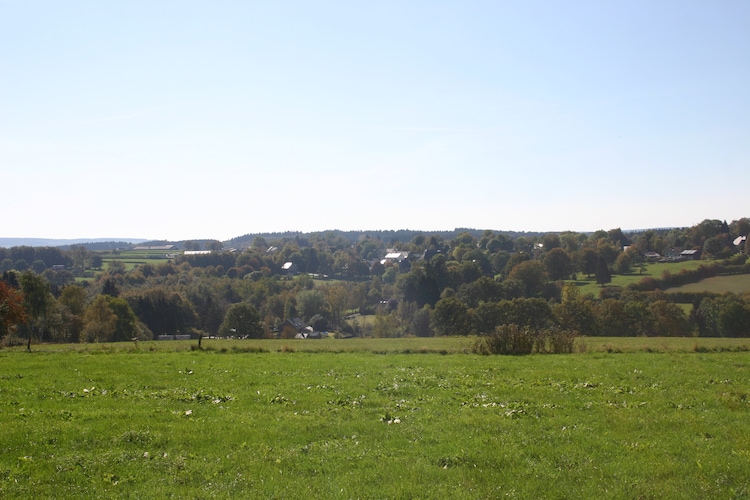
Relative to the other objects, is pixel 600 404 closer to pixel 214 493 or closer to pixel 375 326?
pixel 214 493

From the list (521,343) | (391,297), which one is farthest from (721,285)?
(521,343)

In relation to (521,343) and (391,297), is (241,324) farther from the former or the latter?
(391,297)

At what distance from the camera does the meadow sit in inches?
347

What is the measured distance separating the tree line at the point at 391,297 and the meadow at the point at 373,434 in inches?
633

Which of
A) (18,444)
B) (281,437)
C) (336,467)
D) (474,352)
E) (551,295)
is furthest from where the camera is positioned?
(551,295)

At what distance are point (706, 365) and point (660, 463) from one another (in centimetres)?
1515

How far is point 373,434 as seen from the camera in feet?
37.6

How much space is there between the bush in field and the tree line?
117 inches

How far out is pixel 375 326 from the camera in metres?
98.8

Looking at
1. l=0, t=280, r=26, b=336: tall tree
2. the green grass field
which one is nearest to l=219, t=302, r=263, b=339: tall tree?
l=0, t=280, r=26, b=336: tall tree

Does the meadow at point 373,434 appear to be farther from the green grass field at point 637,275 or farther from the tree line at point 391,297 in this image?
the green grass field at point 637,275

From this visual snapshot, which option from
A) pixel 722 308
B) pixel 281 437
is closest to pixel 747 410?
pixel 281 437

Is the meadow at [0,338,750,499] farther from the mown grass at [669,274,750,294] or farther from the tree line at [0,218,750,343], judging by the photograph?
the mown grass at [669,274,750,294]

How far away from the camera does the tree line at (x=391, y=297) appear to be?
2648 inches
